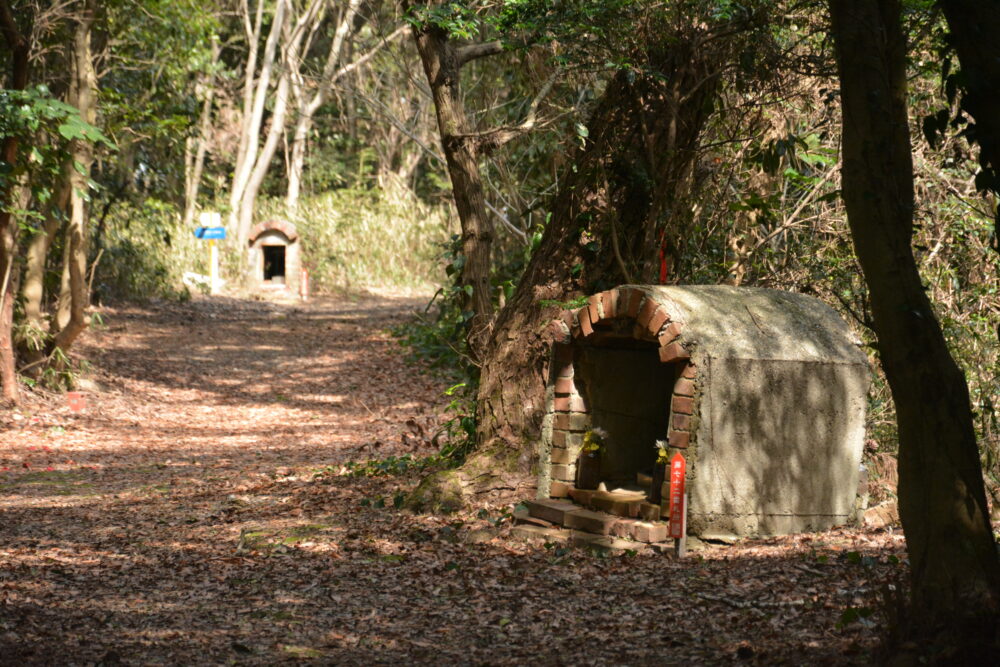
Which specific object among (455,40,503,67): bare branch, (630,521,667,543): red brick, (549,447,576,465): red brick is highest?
(455,40,503,67): bare branch

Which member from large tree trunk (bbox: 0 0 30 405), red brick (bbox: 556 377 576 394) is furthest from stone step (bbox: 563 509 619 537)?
large tree trunk (bbox: 0 0 30 405)

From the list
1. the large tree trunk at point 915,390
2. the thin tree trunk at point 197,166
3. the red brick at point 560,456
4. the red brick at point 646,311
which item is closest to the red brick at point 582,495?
the red brick at point 560,456

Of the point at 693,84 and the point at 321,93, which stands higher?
the point at 321,93

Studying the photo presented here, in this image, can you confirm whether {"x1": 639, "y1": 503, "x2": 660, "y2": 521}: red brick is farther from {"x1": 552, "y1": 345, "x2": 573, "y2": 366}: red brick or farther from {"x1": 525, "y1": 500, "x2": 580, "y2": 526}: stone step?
{"x1": 552, "y1": 345, "x2": 573, "y2": 366}: red brick

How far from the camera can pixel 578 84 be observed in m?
12.6

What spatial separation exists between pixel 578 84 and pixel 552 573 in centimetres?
759

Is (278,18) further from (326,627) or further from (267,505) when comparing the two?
(326,627)

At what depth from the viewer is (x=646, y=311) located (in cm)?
659

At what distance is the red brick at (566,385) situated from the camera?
740cm

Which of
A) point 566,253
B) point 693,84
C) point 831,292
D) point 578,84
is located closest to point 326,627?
point 566,253

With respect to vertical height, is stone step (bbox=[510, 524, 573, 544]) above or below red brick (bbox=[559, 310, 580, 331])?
below

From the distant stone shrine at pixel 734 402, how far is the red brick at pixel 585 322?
0.01 meters

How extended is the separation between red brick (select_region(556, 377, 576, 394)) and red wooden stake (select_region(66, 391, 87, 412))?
26.9 feet

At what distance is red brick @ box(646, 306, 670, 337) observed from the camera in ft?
21.2
